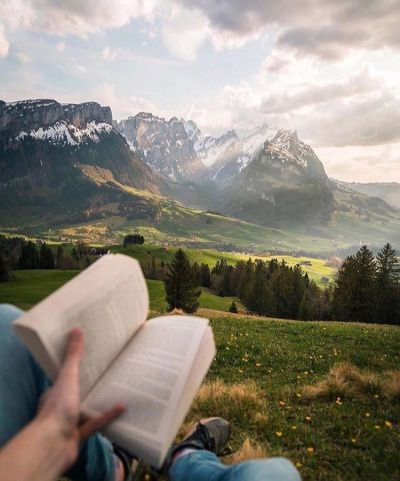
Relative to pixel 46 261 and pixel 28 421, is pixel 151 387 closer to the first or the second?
pixel 28 421

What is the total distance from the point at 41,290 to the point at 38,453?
99.8 m

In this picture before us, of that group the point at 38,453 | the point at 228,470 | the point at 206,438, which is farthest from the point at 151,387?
the point at 206,438

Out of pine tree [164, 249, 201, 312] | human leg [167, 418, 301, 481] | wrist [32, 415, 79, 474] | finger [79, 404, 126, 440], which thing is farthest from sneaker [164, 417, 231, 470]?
pine tree [164, 249, 201, 312]

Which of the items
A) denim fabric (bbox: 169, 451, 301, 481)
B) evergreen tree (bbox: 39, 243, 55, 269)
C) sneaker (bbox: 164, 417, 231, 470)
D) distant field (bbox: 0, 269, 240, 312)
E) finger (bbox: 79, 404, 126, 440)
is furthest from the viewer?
evergreen tree (bbox: 39, 243, 55, 269)

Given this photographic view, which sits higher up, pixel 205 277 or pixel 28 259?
pixel 205 277

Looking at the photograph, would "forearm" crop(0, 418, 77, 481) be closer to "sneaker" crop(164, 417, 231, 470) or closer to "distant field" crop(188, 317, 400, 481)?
"sneaker" crop(164, 417, 231, 470)

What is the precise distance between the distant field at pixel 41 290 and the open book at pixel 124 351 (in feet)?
232

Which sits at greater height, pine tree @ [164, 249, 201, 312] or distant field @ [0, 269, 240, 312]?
pine tree @ [164, 249, 201, 312]

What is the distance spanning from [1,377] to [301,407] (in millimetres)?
5054

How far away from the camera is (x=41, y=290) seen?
9319 cm

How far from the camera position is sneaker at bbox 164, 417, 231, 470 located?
363 centimetres

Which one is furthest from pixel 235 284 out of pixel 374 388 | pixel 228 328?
pixel 374 388

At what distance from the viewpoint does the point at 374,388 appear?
6.78 meters

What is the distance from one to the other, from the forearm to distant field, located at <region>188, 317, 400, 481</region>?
3.01m
